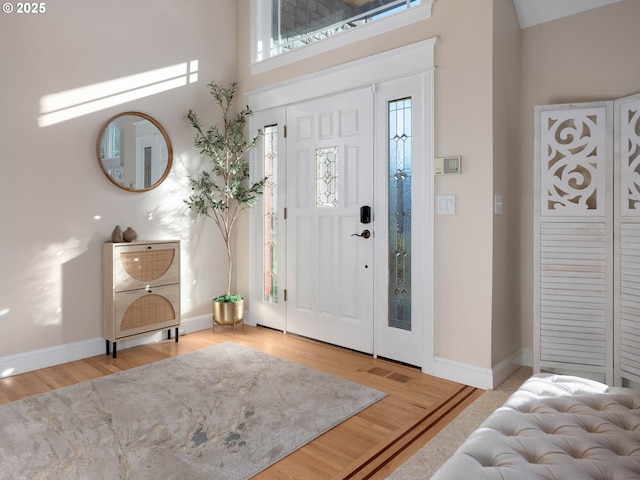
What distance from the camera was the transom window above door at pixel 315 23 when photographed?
3.19 m

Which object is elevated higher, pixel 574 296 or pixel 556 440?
pixel 574 296

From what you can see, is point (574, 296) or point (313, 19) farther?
point (313, 19)

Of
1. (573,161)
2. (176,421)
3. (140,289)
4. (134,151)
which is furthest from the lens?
(134,151)

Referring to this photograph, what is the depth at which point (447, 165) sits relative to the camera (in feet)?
9.46

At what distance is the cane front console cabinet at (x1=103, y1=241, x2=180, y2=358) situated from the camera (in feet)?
10.9

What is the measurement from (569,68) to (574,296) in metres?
1.59

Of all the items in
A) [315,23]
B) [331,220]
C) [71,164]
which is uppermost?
[315,23]

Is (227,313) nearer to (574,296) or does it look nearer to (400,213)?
(400,213)

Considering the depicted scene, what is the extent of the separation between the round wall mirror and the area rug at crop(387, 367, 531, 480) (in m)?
3.00

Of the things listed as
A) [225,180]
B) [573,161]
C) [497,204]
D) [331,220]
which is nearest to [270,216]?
[225,180]

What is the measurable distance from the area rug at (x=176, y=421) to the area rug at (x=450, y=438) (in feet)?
1.57

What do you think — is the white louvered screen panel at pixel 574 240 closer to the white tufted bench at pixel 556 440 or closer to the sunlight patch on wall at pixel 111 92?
the white tufted bench at pixel 556 440

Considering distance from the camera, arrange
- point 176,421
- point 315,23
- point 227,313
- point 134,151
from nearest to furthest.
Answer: point 176,421
point 134,151
point 315,23
point 227,313

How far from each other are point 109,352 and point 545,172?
140 inches
